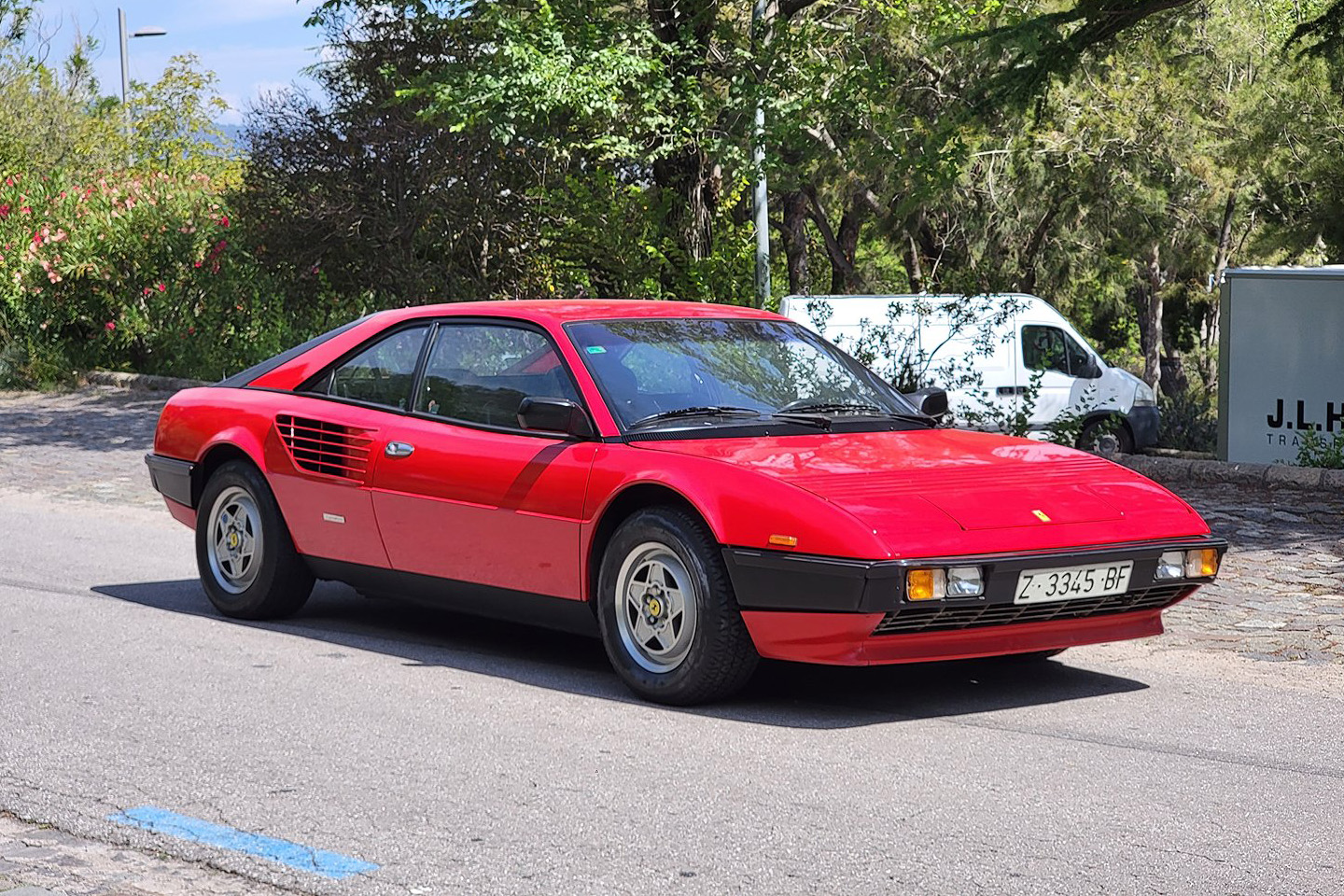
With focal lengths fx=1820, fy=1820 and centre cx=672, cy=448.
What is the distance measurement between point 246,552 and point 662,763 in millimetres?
3244

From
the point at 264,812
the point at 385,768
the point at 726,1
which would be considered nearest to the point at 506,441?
the point at 385,768

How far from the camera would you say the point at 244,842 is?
479 cm

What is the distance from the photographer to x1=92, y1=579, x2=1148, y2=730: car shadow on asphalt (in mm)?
6379

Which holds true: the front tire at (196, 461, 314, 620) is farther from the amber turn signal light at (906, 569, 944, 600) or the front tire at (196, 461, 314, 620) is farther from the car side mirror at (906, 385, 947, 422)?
the amber turn signal light at (906, 569, 944, 600)

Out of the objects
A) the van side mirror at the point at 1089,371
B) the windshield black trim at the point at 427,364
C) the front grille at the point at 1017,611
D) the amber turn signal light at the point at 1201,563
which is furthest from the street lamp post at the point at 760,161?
the front grille at the point at 1017,611

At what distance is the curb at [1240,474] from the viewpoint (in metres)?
12.9

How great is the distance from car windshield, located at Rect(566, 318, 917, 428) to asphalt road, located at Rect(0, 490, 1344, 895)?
3.45ft

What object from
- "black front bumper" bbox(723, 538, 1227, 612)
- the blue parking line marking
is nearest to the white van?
"black front bumper" bbox(723, 538, 1227, 612)

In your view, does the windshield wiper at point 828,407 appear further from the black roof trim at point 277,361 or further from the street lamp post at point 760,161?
the street lamp post at point 760,161

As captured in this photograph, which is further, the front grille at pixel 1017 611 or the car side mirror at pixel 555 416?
the car side mirror at pixel 555 416

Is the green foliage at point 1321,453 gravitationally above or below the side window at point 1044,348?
below

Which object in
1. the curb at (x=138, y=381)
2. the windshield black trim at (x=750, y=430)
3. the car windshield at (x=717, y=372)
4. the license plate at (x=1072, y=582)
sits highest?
the car windshield at (x=717, y=372)

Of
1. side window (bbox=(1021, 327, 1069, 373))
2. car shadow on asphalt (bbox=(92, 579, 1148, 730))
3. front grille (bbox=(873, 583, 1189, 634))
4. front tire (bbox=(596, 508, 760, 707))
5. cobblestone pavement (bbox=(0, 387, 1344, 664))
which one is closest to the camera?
front grille (bbox=(873, 583, 1189, 634))

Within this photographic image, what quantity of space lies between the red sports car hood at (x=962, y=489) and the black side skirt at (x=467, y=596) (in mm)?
713
